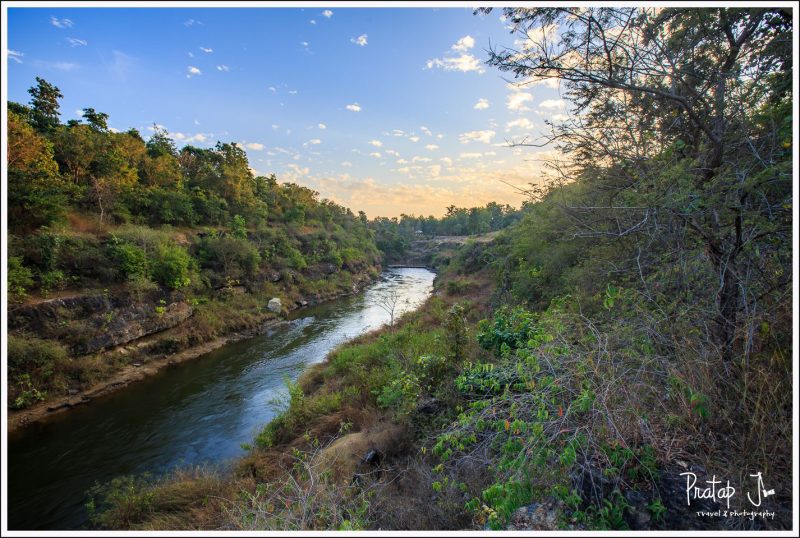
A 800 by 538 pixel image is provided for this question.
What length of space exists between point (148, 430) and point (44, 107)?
20.8 meters

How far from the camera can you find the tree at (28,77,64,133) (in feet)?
55.5

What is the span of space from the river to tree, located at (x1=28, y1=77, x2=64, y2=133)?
1629 cm

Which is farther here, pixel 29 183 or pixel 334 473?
pixel 29 183

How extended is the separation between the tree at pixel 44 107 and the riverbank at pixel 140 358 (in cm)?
1396

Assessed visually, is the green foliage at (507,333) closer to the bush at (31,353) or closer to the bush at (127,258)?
the bush at (31,353)

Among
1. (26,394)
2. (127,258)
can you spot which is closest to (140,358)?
(26,394)

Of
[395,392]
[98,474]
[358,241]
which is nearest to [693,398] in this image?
[395,392]

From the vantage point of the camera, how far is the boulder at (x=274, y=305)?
753 inches

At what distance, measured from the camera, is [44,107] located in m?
17.5

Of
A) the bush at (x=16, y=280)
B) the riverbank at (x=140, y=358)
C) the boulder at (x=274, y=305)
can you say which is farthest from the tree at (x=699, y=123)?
the boulder at (x=274, y=305)

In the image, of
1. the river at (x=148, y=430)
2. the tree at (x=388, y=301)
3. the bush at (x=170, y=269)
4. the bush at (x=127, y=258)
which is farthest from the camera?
the tree at (x=388, y=301)

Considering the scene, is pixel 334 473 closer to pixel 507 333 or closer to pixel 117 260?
pixel 507 333

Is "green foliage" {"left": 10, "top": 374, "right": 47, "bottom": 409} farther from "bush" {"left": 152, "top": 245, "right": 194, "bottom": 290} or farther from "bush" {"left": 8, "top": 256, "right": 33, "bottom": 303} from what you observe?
"bush" {"left": 152, "top": 245, "right": 194, "bottom": 290}

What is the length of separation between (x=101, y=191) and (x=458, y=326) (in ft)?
62.0
